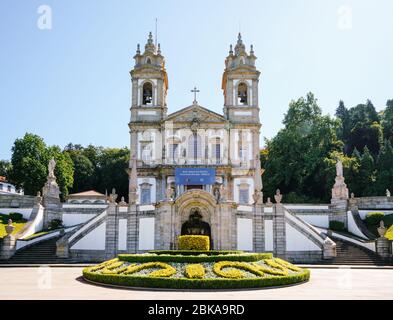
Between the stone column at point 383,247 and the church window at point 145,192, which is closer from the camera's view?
the stone column at point 383,247

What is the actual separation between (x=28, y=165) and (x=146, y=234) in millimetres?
25630

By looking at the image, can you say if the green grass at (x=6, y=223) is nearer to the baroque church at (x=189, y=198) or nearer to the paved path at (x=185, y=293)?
the baroque church at (x=189, y=198)

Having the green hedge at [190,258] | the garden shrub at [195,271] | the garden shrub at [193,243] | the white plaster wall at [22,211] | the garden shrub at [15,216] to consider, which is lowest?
the garden shrub at [195,271]

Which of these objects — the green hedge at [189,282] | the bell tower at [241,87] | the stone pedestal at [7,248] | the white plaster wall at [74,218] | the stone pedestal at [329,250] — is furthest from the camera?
the bell tower at [241,87]

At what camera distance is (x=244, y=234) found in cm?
2872

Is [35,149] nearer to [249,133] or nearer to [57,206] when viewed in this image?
[57,206]

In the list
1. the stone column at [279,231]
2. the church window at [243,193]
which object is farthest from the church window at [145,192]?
the stone column at [279,231]

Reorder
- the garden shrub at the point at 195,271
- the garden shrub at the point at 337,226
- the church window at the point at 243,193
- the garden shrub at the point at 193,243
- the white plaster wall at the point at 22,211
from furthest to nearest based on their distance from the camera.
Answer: the church window at the point at 243,193 → the white plaster wall at the point at 22,211 → the garden shrub at the point at 337,226 → the garden shrub at the point at 193,243 → the garden shrub at the point at 195,271

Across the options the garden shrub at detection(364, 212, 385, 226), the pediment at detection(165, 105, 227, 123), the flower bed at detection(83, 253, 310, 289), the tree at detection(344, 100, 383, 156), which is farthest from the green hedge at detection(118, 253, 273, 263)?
the tree at detection(344, 100, 383, 156)

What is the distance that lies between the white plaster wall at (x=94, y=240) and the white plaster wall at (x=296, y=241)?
39.4ft

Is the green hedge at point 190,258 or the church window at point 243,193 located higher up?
the church window at point 243,193

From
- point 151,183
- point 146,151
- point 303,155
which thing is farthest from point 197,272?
point 303,155

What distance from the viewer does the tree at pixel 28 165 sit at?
1929 inches

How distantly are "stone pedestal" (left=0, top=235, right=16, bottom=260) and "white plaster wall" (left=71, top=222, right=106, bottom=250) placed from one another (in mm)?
3815
